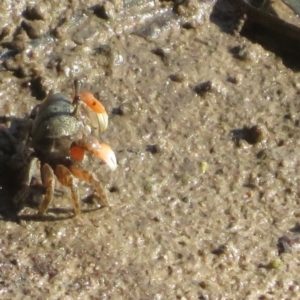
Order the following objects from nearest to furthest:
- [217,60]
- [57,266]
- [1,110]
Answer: [57,266]
[1,110]
[217,60]

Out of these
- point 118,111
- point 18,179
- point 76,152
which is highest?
point 76,152

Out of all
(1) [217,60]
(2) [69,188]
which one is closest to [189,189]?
(2) [69,188]

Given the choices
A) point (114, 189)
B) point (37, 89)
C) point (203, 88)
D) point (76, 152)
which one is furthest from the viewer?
point (203, 88)

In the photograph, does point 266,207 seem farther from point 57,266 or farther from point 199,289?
point 57,266

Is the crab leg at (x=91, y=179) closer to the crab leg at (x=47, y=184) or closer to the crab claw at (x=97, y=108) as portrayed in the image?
the crab leg at (x=47, y=184)

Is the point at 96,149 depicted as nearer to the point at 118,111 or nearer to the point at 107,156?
the point at 107,156

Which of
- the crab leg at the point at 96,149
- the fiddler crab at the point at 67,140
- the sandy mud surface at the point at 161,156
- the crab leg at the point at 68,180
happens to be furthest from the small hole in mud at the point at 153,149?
the crab leg at the point at 68,180

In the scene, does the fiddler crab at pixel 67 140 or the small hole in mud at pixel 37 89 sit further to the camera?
the small hole in mud at pixel 37 89

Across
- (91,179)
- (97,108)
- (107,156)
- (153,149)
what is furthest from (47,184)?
(153,149)
